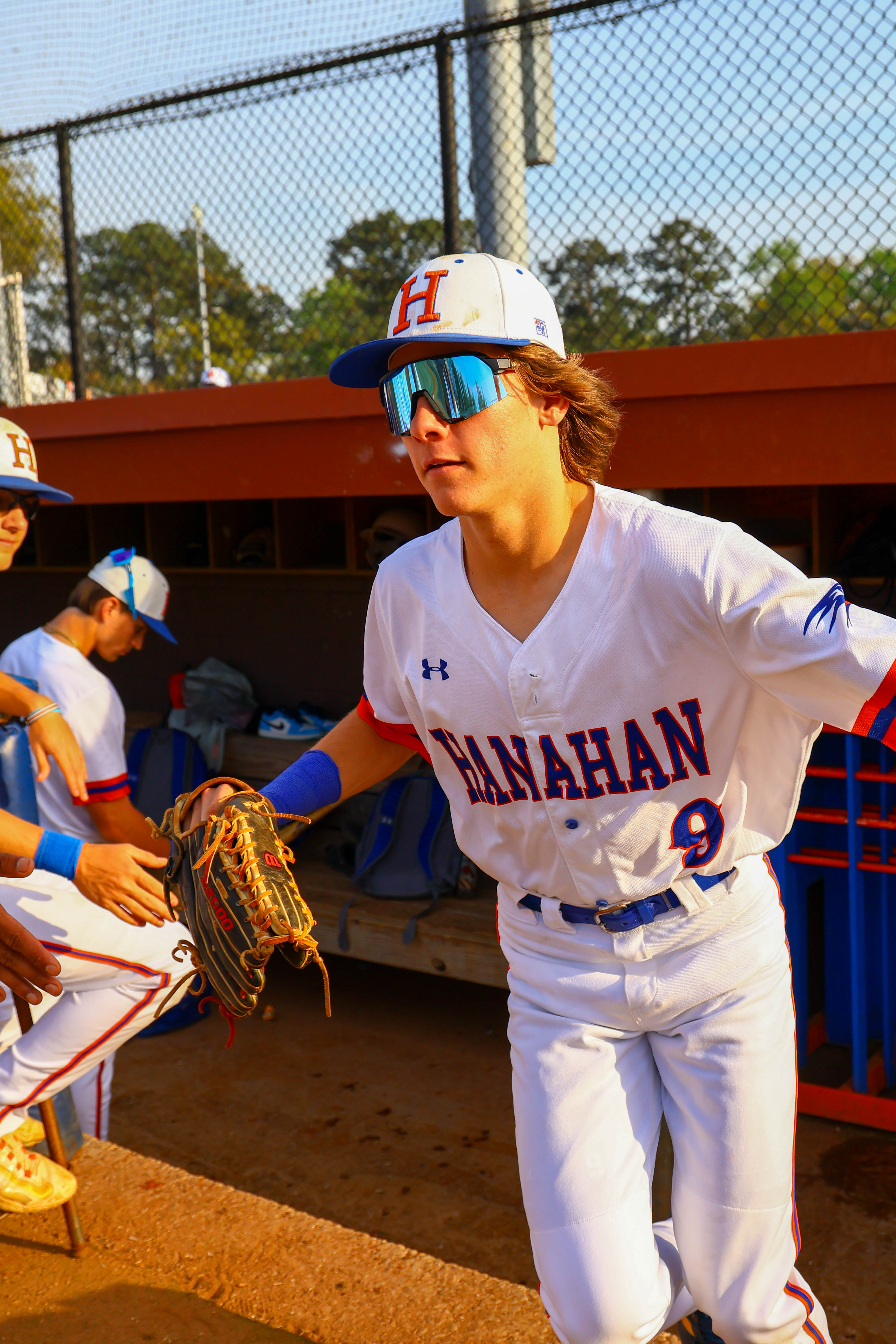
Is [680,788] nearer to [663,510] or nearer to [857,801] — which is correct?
[663,510]

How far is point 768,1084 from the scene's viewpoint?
1.83 m

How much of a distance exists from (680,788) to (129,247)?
920 cm

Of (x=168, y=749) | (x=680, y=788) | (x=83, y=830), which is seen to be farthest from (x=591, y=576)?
(x=168, y=749)

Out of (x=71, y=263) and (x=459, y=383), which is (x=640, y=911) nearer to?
(x=459, y=383)

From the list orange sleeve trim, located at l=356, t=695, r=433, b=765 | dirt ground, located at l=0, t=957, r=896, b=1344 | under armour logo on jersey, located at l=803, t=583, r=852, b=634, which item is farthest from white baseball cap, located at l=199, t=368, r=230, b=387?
under armour logo on jersey, located at l=803, t=583, r=852, b=634

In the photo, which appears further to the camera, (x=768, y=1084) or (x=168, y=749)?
(x=168, y=749)

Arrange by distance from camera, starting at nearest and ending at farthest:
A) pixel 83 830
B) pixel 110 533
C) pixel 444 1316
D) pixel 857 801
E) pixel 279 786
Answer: pixel 279 786 → pixel 444 1316 → pixel 857 801 → pixel 83 830 → pixel 110 533

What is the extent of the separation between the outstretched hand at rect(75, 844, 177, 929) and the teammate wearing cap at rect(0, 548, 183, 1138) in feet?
3.12

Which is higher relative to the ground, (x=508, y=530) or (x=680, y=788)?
(x=508, y=530)

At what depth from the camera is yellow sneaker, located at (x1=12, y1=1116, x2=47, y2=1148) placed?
326 cm

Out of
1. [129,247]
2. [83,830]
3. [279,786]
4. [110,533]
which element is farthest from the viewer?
[129,247]

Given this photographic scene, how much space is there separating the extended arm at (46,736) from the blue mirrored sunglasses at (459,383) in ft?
6.31

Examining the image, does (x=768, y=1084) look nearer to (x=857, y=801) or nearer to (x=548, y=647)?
(x=548, y=647)

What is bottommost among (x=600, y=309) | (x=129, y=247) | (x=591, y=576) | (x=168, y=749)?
(x=168, y=749)
